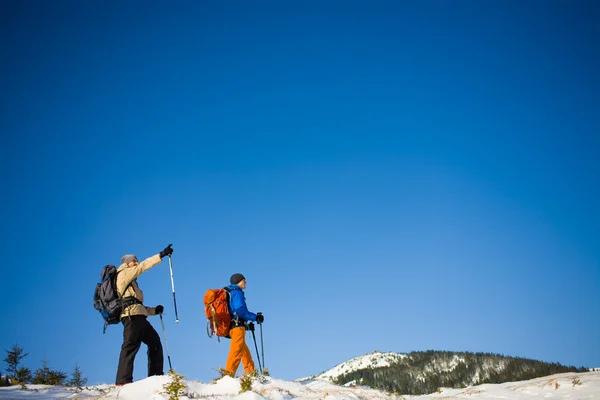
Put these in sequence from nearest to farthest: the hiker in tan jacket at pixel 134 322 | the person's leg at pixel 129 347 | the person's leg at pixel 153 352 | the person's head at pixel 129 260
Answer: the person's leg at pixel 129 347
the hiker in tan jacket at pixel 134 322
the person's leg at pixel 153 352
the person's head at pixel 129 260

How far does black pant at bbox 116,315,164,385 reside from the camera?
920cm

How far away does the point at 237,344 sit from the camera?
34.1 ft

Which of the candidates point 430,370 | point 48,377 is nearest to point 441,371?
point 430,370

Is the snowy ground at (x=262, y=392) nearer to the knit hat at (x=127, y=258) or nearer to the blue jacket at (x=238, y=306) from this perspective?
the blue jacket at (x=238, y=306)

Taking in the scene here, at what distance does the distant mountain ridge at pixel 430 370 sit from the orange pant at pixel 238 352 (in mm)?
35104

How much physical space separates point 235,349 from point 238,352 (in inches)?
4.1

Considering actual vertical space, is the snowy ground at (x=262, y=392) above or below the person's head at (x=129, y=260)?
below

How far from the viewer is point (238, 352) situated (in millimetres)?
10383

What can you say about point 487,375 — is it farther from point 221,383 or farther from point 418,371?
point 221,383

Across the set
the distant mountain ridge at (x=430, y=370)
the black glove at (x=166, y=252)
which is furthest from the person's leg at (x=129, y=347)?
the distant mountain ridge at (x=430, y=370)

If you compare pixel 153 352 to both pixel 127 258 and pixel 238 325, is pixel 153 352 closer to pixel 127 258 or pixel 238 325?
pixel 238 325

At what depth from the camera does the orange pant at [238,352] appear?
33.6 ft

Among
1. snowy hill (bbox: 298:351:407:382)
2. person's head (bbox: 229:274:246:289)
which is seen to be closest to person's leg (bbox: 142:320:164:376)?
person's head (bbox: 229:274:246:289)

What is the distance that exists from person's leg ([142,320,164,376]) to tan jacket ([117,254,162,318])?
46 centimetres
